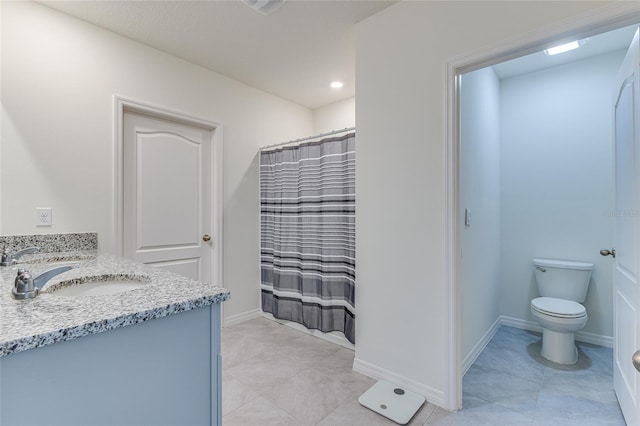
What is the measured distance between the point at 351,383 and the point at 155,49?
2942 mm

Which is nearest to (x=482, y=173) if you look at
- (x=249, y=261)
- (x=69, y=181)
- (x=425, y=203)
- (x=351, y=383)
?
(x=425, y=203)

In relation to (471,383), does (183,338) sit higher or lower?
higher

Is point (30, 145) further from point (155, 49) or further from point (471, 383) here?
point (471, 383)

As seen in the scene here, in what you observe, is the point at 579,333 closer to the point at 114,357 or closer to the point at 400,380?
the point at 400,380

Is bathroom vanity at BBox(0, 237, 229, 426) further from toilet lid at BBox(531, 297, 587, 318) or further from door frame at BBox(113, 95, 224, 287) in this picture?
toilet lid at BBox(531, 297, 587, 318)

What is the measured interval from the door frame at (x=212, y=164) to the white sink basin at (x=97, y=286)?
107cm

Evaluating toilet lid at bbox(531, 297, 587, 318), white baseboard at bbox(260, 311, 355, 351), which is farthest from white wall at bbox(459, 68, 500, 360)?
white baseboard at bbox(260, 311, 355, 351)

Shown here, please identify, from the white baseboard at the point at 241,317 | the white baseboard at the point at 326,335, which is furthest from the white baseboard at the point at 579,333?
the white baseboard at the point at 241,317

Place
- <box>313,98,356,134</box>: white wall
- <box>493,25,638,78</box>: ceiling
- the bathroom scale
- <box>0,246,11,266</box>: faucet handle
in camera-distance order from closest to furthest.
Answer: <box>0,246,11,266</box>: faucet handle < the bathroom scale < <box>493,25,638,78</box>: ceiling < <box>313,98,356,134</box>: white wall

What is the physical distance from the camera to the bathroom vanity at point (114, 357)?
66 cm

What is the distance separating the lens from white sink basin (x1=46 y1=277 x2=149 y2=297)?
1.17 metres

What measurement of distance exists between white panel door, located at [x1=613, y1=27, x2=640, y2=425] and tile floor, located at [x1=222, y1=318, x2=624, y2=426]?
250 mm

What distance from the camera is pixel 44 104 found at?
1.91 m

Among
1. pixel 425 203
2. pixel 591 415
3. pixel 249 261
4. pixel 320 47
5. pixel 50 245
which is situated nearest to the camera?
pixel 591 415
